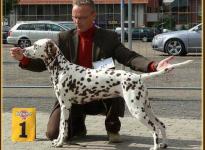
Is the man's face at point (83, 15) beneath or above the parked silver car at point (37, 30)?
above

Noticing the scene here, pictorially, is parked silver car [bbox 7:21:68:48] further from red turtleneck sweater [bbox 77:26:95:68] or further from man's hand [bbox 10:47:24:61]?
man's hand [bbox 10:47:24:61]

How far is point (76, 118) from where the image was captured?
25.1ft

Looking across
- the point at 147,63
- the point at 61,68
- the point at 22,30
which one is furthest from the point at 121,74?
the point at 22,30

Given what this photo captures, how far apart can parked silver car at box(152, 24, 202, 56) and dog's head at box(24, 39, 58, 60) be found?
9.07 m

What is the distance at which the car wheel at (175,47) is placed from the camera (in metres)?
18.1

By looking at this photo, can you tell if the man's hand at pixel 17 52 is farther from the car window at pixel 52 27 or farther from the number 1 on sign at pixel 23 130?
the car window at pixel 52 27

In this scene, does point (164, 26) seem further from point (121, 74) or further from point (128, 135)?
point (121, 74)

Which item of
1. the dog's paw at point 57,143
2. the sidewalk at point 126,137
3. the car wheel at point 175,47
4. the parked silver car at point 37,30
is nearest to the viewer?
the dog's paw at point 57,143

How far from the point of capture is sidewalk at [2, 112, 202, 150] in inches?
279

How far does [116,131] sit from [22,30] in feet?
34.2

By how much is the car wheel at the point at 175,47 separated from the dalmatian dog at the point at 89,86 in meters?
10.6

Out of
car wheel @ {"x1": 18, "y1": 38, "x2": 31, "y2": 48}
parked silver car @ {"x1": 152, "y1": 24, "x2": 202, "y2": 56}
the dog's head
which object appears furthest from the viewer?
parked silver car @ {"x1": 152, "y1": 24, "x2": 202, "y2": 56}

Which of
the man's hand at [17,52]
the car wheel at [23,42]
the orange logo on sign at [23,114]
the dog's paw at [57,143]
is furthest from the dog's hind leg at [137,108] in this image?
the car wheel at [23,42]

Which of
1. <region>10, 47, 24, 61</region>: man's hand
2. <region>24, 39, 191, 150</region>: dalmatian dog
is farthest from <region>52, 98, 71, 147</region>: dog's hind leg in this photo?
<region>10, 47, 24, 61</region>: man's hand
